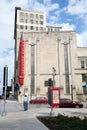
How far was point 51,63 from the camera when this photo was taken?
66.1 m

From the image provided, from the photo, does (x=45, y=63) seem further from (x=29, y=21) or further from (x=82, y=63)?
(x=29, y=21)

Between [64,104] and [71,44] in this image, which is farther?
[71,44]

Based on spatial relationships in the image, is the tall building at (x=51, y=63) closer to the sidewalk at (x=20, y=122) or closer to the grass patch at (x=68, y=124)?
the sidewalk at (x=20, y=122)

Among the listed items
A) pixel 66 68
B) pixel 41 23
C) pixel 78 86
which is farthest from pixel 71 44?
pixel 41 23

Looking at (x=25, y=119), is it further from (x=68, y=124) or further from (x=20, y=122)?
(x=68, y=124)

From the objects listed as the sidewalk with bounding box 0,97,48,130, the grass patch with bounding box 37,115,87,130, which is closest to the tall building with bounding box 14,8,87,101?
the sidewalk with bounding box 0,97,48,130

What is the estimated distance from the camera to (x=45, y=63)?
6588 centimetres

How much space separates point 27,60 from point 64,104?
30270 millimetres

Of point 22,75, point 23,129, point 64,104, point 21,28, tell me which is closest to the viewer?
point 23,129

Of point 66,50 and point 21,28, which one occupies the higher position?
point 21,28

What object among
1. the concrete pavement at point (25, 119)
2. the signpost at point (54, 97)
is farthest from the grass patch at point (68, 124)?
the signpost at point (54, 97)

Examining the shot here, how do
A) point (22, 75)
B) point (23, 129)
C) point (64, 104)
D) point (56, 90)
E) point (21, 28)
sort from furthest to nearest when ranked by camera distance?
point (21, 28), point (22, 75), point (64, 104), point (56, 90), point (23, 129)

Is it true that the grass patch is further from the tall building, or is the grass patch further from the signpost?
the tall building

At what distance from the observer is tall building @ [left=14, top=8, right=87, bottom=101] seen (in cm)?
6375
